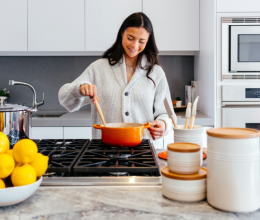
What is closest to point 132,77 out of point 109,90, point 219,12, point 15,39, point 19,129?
point 109,90

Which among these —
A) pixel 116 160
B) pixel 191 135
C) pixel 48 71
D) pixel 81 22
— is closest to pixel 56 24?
pixel 81 22

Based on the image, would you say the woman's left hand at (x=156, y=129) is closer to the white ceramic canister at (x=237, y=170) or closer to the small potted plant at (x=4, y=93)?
the white ceramic canister at (x=237, y=170)

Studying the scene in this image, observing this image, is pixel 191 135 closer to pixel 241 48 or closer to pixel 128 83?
pixel 128 83

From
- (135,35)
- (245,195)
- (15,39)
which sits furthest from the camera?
(15,39)

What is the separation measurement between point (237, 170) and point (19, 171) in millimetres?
496

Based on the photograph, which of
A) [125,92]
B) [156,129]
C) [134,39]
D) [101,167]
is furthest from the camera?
[125,92]

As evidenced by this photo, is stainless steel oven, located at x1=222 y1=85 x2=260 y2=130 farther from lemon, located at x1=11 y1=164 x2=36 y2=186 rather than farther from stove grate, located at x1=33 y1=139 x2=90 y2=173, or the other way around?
lemon, located at x1=11 y1=164 x2=36 y2=186

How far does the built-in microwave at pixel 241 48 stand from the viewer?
85.9 inches

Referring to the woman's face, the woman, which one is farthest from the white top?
the woman's face

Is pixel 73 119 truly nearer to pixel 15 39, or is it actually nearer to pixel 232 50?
pixel 15 39

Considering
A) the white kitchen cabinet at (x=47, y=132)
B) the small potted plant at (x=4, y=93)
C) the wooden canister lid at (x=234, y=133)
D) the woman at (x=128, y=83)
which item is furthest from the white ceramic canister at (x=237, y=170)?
the small potted plant at (x=4, y=93)

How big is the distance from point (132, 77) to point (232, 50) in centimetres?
96

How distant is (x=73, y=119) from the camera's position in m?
2.21

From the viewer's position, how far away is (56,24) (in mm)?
2496
